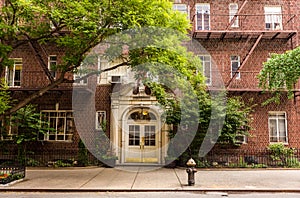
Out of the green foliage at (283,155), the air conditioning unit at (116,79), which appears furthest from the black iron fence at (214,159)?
the air conditioning unit at (116,79)

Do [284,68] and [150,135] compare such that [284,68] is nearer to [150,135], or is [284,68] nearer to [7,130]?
[150,135]

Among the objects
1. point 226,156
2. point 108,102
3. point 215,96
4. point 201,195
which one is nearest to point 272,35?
point 215,96

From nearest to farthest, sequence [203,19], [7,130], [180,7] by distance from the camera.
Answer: [7,130] → [203,19] → [180,7]

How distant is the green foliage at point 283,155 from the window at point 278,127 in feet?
2.34

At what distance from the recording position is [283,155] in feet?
54.7

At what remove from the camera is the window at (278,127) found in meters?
17.7

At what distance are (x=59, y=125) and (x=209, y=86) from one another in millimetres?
9404

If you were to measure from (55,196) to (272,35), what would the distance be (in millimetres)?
15092

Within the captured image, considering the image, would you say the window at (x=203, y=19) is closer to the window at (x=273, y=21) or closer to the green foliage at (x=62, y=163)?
the window at (x=273, y=21)

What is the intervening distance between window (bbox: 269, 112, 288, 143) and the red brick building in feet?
0.18

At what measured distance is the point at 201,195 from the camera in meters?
9.48

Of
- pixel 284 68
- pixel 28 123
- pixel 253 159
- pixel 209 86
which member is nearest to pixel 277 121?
pixel 253 159

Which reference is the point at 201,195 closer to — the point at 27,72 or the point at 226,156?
the point at 226,156

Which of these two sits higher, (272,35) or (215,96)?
(272,35)
